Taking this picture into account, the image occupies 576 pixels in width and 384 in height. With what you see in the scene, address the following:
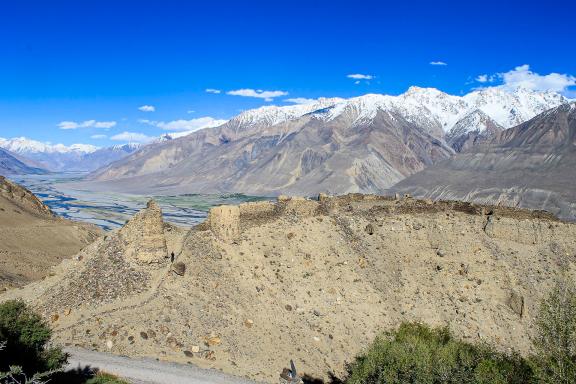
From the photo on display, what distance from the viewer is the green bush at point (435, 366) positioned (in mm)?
14852

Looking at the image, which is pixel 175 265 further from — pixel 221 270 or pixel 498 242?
pixel 498 242

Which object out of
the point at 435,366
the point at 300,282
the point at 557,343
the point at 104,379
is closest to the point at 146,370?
the point at 104,379

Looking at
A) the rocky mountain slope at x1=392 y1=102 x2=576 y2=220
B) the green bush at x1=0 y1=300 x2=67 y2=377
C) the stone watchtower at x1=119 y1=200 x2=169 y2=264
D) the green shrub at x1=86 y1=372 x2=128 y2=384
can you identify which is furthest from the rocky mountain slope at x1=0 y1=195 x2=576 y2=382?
the rocky mountain slope at x1=392 y1=102 x2=576 y2=220

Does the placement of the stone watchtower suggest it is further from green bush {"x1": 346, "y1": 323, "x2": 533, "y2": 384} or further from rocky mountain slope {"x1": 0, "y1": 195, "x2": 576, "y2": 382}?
green bush {"x1": 346, "y1": 323, "x2": 533, "y2": 384}

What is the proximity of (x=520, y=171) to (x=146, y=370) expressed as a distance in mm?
127557

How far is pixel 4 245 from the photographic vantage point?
44.9 meters

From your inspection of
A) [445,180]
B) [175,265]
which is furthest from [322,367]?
[445,180]

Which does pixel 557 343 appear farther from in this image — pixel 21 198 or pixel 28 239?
pixel 21 198

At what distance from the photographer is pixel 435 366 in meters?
15.6

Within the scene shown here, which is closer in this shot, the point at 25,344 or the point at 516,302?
the point at 25,344

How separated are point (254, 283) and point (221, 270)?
5.45ft

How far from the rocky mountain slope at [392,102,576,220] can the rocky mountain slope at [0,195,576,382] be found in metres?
75.2

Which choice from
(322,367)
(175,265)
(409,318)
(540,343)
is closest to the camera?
(540,343)

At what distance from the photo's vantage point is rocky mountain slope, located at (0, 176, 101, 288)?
129ft
